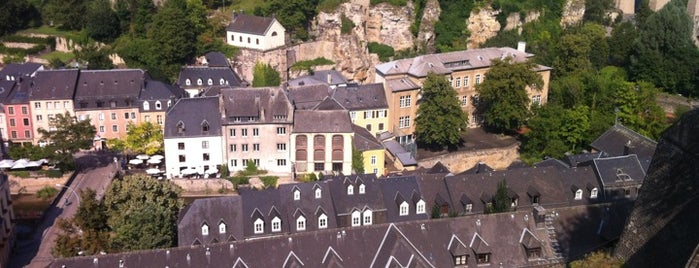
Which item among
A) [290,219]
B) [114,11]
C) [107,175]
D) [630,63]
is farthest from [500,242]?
[114,11]

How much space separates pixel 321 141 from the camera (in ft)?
167

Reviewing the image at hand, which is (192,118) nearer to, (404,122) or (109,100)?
(109,100)

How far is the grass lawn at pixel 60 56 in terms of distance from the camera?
68.8 meters

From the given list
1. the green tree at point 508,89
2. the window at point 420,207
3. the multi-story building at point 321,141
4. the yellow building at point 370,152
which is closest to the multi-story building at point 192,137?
the multi-story building at point 321,141

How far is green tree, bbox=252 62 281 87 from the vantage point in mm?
62719

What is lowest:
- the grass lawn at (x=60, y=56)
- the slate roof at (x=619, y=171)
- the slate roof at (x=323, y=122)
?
the slate roof at (x=619, y=171)

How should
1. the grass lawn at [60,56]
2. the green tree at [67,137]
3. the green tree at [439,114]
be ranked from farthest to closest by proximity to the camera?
the grass lawn at [60,56]
the green tree at [439,114]
the green tree at [67,137]

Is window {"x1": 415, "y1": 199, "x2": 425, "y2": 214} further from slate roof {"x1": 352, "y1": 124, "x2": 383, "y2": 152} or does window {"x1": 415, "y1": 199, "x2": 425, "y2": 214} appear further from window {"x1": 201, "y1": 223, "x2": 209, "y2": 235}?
window {"x1": 201, "y1": 223, "x2": 209, "y2": 235}

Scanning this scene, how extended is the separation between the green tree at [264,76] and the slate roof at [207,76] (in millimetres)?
1694

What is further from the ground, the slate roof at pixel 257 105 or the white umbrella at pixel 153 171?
the slate roof at pixel 257 105

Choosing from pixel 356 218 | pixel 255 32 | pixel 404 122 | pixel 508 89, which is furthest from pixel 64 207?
pixel 508 89

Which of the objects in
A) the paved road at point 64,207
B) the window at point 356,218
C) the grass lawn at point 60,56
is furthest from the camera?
the grass lawn at point 60,56

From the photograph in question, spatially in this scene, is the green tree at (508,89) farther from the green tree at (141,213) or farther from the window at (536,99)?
the green tree at (141,213)

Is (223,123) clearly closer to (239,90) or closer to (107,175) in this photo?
(239,90)
